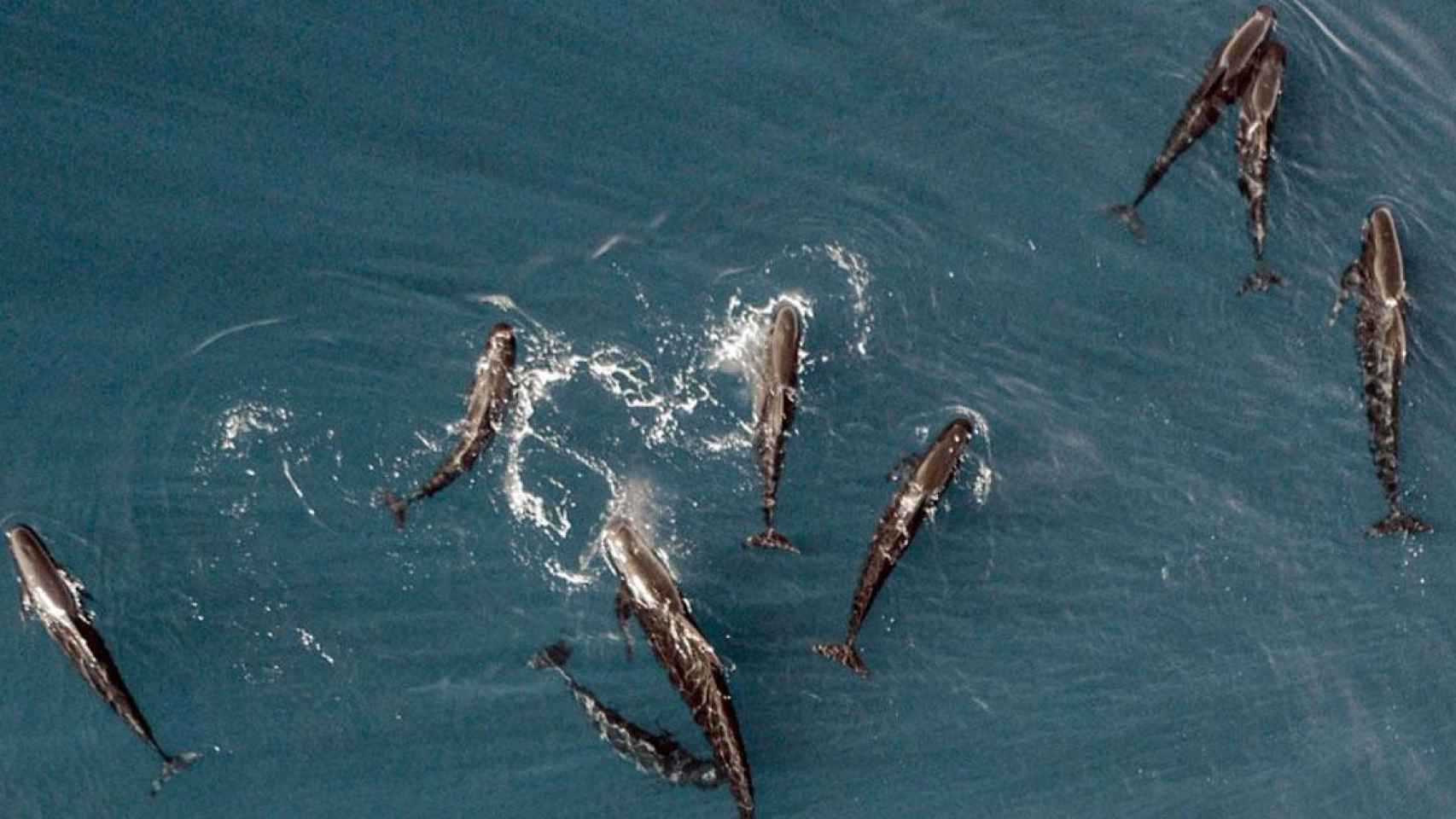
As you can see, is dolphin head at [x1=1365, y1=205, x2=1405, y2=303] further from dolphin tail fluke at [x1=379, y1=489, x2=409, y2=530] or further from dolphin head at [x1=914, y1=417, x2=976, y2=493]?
dolphin tail fluke at [x1=379, y1=489, x2=409, y2=530]

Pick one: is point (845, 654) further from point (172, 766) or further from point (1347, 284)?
point (172, 766)

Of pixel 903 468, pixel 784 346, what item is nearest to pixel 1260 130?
pixel 903 468

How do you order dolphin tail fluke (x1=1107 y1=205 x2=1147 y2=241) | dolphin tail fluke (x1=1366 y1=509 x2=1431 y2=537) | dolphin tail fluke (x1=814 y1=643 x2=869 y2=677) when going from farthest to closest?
dolphin tail fluke (x1=1366 y1=509 x2=1431 y2=537), dolphin tail fluke (x1=1107 y1=205 x2=1147 y2=241), dolphin tail fluke (x1=814 y1=643 x2=869 y2=677)

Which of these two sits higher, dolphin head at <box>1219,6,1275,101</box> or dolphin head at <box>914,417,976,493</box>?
dolphin head at <box>1219,6,1275,101</box>

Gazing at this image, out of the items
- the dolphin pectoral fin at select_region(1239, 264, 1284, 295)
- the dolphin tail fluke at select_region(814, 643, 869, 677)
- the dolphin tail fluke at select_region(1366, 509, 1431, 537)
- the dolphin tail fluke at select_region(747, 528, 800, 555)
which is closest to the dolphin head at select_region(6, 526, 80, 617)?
the dolphin tail fluke at select_region(747, 528, 800, 555)

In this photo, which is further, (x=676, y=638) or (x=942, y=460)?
(x=942, y=460)

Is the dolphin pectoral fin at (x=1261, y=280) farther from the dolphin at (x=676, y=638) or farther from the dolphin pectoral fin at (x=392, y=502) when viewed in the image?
the dolphin pectoral fin at (x=392, y=502)

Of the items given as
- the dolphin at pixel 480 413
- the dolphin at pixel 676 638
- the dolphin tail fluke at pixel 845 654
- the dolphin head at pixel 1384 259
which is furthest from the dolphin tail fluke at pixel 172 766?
the dolphin head at pixel 1384 259
